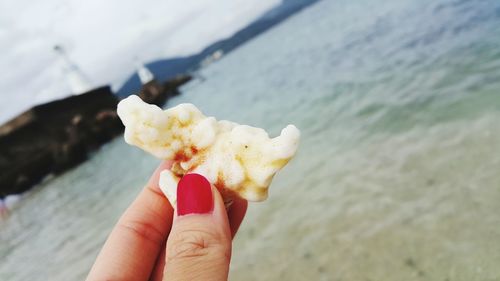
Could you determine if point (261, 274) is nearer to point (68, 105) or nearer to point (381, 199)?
point (381, 199)

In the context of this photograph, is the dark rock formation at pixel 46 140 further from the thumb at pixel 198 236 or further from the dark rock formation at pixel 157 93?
the thumb at pixel 198 236

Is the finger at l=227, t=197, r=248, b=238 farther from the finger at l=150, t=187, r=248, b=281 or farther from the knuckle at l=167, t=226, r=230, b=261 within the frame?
the knuckle at l=167, t=226, r=230, b=261

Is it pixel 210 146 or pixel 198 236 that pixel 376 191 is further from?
pixel 198 236

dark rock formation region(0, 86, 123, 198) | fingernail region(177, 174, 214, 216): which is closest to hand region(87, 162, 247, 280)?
fingernail region(177, 174, 214, 216)

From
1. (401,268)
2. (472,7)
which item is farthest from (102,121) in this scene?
(401,268)

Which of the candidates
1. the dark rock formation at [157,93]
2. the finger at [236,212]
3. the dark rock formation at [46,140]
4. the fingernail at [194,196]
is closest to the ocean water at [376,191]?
the finger at [236,212]

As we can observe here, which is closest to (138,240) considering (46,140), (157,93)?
(46,140)
